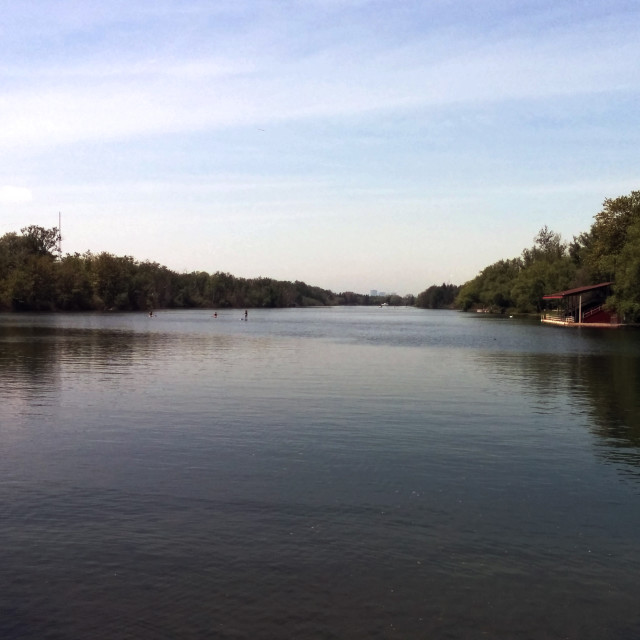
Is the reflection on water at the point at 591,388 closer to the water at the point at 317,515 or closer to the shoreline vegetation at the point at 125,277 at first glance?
the water at the point at 317,515

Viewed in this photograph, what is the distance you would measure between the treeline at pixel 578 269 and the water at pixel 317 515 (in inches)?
2039

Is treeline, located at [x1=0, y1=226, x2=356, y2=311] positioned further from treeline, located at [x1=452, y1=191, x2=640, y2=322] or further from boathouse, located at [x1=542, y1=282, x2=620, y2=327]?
boathouse, located at [x1=542, y1=282, x2=620, y2=327]

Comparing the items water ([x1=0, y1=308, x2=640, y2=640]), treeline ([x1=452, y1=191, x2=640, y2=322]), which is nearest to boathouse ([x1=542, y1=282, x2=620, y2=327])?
treeline ([x1=452, y1=191, x2=640, y2=322])

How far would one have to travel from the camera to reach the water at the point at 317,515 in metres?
8.06

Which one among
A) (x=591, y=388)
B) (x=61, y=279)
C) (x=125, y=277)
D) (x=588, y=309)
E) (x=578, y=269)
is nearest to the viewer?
(x=591, y=388)

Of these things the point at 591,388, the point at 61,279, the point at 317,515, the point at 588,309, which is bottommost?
the point at 317,515

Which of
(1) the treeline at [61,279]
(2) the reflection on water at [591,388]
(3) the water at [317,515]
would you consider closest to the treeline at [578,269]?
(2) the reflection on water at [591,388]

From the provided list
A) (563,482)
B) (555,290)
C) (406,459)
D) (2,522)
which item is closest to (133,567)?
(2,522)

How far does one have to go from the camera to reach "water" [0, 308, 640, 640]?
806 centimetres

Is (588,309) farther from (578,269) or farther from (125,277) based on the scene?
(125,277)

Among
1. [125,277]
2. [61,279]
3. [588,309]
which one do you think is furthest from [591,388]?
[125,277]

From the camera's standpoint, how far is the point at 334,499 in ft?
39.9

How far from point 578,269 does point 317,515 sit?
112m

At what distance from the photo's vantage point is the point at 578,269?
114250 mm
